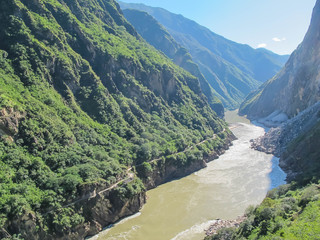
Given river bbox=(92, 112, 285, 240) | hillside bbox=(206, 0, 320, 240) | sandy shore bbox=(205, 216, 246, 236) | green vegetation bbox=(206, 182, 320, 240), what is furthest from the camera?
river bbox=(92, 112, 285, 240)

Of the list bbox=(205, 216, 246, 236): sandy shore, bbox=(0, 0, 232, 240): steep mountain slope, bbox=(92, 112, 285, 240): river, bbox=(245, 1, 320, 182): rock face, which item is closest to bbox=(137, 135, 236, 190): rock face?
bbox=(0, 0, 232, 240): steep mountain slope

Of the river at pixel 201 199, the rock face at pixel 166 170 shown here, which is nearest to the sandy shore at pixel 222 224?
the river at pixel 201 199

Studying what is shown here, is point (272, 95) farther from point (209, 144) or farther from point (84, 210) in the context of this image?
point (84, 210)

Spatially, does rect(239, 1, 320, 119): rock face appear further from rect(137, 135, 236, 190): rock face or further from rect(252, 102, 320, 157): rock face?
rect(137, 135, 236, 190): rock face

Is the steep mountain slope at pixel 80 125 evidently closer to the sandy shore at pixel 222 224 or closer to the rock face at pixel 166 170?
the rock face at pixel 166 170

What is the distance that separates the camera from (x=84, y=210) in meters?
42.6

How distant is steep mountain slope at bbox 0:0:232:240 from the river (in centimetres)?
301

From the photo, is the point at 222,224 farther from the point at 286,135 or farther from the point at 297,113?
the point at 297,113

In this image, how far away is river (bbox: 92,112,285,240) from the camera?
43.3 meters

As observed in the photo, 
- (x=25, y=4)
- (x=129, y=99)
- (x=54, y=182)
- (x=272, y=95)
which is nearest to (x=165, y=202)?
(x=54, y=182)

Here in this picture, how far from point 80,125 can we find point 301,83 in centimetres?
9876

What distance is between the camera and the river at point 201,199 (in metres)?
43.3

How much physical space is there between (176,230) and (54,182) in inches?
774

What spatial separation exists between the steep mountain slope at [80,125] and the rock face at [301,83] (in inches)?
A: 1393
